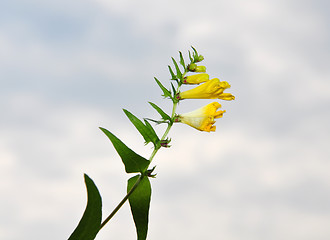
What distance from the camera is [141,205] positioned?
3.47ft

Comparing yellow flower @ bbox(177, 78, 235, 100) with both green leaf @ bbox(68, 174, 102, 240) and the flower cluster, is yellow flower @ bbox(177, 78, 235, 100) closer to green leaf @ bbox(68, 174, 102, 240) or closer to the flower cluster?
the flower cluster

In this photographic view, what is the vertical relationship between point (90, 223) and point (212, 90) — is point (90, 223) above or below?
below

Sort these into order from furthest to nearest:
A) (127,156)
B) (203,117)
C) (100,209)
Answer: (203,117), (127,156), (100,209)

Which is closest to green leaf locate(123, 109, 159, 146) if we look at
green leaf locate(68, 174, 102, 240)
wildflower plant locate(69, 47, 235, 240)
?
wildflower plant locate(69, 47, 235, 240)

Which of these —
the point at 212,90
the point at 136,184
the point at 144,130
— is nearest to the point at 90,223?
the point at 136,184

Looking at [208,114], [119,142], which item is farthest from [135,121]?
[208,114]

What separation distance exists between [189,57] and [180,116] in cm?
19

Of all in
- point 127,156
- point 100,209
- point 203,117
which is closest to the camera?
point 100,209

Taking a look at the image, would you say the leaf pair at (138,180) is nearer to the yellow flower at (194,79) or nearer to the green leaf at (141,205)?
the green leaf at (141,205)

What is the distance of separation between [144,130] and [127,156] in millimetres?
83

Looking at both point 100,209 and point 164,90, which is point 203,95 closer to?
point 164,90

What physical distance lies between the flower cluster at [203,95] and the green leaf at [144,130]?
91 mm

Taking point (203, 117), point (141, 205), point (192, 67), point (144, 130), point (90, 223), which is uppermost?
point (192, 67)

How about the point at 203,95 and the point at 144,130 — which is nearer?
the point at 144,130
